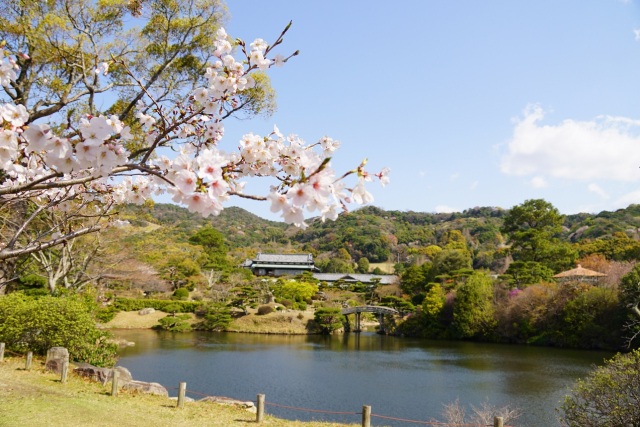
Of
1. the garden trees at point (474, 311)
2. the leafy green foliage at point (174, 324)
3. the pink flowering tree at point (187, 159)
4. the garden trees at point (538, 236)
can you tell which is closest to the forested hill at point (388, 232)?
the garden trees at point (538, 236)

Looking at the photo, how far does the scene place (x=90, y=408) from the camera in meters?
6.43

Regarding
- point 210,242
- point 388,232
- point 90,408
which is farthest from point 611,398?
point 388,232

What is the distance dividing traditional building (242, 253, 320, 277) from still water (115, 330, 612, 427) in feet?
68.8

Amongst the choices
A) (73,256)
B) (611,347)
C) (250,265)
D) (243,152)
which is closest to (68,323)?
(73,256)

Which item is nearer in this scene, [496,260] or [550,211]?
[550,211]

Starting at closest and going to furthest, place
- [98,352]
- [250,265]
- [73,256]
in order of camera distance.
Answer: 1. [98,352]
2. [73,256]
3. [250,265]

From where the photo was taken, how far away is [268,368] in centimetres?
1398

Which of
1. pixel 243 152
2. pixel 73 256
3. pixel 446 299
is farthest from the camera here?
pixel 446 299

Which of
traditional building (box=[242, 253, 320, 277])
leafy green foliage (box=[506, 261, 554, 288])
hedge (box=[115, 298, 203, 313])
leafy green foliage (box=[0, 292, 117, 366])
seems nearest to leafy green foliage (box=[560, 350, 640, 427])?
leafy green foliage (box=[0, 292, 117, 366])

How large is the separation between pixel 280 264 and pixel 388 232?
2355cm

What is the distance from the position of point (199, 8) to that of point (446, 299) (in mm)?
20870

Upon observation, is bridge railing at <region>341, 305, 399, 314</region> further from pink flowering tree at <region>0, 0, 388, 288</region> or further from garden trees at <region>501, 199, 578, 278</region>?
pink flowering tree at <region>0, 0, 388, 288</region>

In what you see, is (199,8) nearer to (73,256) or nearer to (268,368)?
(73,256)

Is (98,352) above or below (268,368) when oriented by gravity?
above
